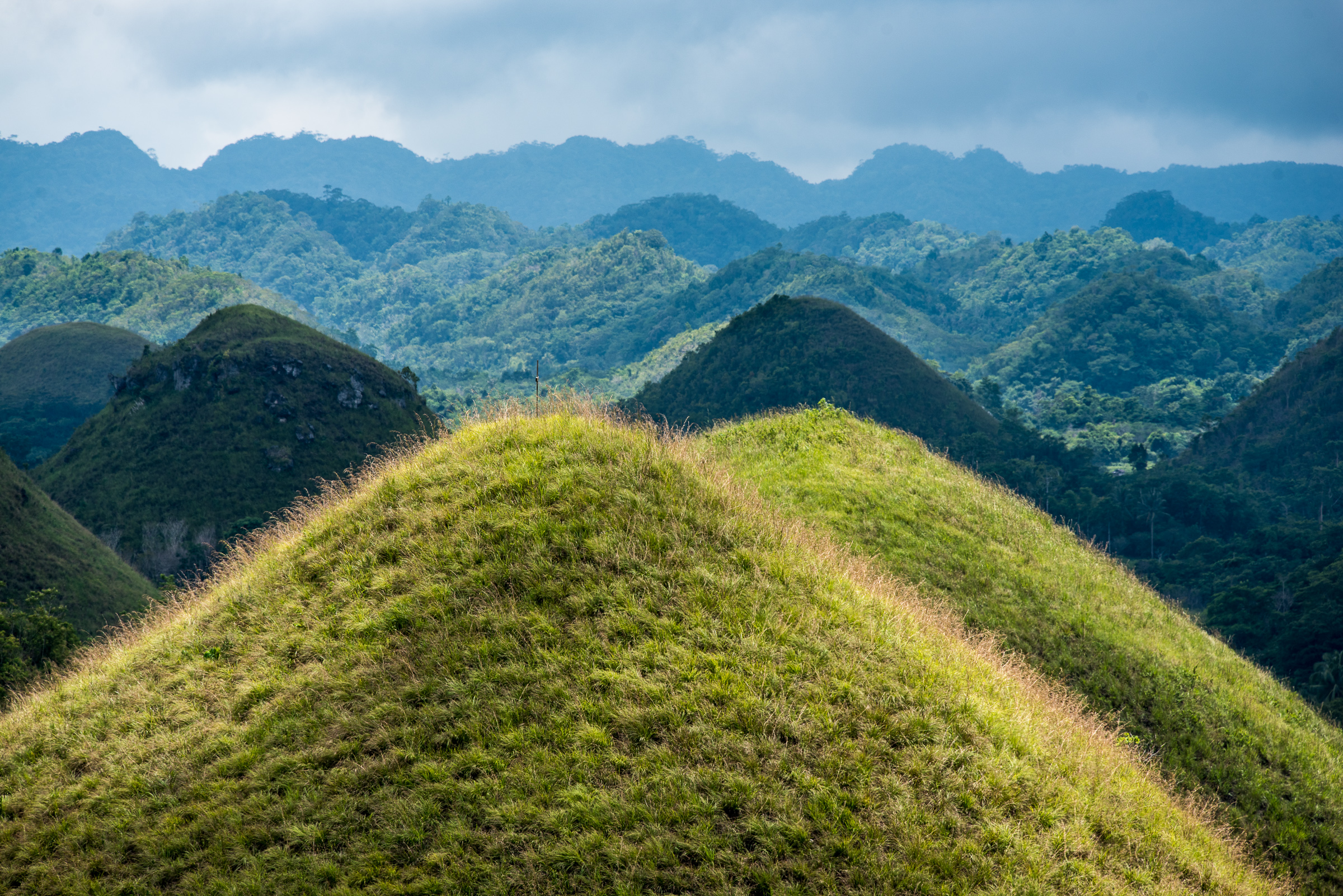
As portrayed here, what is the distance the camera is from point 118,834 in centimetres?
780

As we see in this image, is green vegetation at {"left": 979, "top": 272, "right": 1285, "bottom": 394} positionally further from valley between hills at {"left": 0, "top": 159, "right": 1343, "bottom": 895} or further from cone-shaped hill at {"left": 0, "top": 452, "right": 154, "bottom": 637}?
cone-shaped hill at {"left": 0, "top": 452, "right": 154, "bottom": 637}

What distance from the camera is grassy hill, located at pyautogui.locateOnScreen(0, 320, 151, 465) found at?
69312 mm

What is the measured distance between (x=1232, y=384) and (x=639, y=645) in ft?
412

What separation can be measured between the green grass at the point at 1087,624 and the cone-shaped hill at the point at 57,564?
24.3 m

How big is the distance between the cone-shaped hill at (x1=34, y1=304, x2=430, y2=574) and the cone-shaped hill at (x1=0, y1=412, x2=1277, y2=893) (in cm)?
3771

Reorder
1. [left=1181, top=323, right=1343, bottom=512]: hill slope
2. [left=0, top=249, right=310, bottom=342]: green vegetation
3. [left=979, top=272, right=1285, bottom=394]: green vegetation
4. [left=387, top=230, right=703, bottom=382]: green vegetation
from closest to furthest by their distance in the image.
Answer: [left=1181, top=323, right=1343, bottom=512]: hill slope
[left=979, top=272, right=1285, bottom=394]: green vegetation
[left=0, top=249, right=310, bottom=342]: green vegetation
[left=387, top=230, right=703, bottom=382]: green vegetation

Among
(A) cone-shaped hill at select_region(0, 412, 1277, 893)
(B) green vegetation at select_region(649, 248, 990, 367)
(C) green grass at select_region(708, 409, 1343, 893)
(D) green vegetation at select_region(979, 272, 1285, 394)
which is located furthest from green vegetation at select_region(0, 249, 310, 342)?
(A) cone-shaped hill at select_region(0, 412, 1277, 893)

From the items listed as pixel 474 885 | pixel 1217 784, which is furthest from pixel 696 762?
pixel 1217 784

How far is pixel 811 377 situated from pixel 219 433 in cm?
4974

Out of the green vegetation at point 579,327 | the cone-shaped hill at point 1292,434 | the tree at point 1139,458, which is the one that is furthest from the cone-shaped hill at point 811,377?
the green vegetation at point 579,327

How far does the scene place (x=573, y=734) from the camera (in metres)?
7.73

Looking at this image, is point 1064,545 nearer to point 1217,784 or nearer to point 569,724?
point 1217,784

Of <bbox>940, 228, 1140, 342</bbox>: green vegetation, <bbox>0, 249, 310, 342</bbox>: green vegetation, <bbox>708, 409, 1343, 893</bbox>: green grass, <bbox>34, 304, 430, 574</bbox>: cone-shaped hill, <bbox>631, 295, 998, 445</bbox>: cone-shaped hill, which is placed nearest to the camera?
<bbox>708, 409, 1343, 893</bbox>: green grass

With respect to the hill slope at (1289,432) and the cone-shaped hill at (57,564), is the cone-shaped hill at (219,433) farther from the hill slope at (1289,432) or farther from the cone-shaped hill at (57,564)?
the hill slope at (1289,432)
